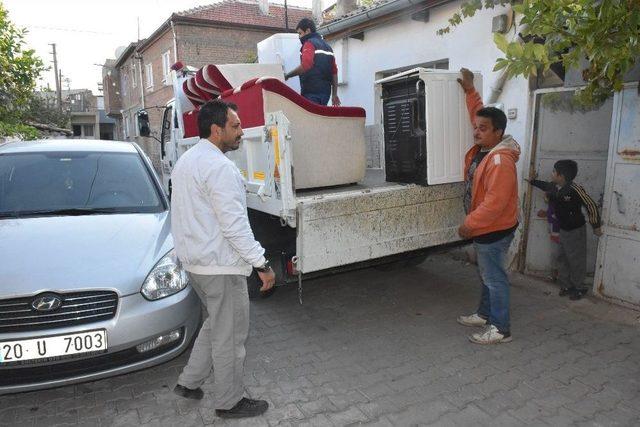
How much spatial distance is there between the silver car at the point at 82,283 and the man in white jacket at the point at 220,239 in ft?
1.49

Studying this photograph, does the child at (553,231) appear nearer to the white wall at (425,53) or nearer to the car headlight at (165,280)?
the white wall at (425,53)

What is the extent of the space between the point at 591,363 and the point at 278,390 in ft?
7.68

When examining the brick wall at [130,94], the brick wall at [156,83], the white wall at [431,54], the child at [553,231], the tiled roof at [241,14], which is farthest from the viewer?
the brick wall at [130,94]

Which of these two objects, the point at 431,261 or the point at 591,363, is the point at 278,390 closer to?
the point at 591,363

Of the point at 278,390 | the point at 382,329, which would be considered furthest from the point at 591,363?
the point at 278,390

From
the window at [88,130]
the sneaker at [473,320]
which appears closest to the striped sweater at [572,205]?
the sneaker at [473,320]

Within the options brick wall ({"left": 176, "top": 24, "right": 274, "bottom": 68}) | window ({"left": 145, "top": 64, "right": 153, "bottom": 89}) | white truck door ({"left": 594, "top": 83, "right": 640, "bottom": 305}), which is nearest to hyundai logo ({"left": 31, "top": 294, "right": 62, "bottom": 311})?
white truck door ({"left": 594, "top": 83, "right": 640, "bottom": 305})

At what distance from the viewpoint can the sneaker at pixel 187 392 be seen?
289 centimetres

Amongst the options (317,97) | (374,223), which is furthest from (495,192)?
(317,97)

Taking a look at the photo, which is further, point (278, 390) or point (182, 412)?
point (278, 390)

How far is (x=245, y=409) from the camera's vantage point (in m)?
2.77

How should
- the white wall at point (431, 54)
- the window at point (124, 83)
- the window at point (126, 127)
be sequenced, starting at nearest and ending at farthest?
the white wall at point (431, 54) → the window at point (124, 83) → the window at point (126, 127)

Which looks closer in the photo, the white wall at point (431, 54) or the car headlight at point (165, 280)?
the car headlight at point (165, 280)

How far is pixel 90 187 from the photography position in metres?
3.83
